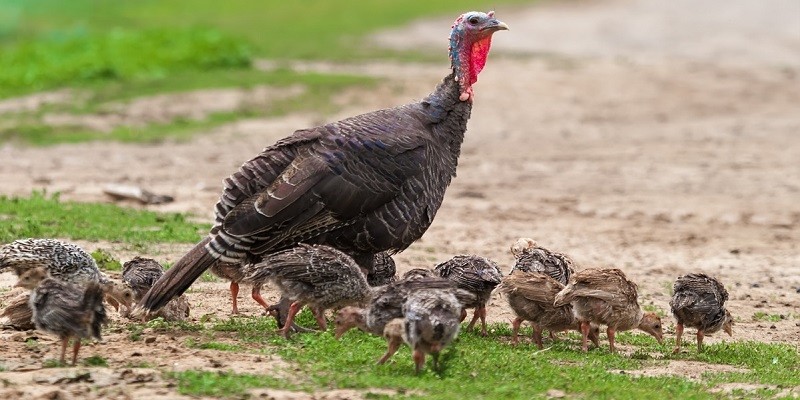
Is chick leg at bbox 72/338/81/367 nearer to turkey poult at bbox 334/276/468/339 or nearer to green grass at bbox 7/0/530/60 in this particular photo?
turkey poult at bbox 334/276/468/339

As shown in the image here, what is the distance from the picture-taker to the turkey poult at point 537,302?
974cm

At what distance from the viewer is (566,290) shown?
31.5ft

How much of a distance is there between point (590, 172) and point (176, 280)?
10253mm

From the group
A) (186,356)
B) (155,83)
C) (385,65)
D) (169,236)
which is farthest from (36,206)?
(385,65)

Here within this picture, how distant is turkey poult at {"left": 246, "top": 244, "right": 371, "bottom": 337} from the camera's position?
9.31m

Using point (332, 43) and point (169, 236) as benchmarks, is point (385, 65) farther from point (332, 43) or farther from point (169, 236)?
point (169, 236)

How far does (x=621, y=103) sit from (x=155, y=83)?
8.00 m

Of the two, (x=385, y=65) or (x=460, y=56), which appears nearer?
(x=460, y=56)

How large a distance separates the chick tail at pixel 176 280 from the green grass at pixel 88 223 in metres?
3.50

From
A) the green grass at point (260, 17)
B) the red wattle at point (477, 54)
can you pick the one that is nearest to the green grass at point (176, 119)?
the green grass at point (260, 17)

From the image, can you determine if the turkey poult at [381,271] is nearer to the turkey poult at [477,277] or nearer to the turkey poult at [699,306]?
the turkey poult at [477,277]

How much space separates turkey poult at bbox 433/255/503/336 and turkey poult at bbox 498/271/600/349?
0.57ft

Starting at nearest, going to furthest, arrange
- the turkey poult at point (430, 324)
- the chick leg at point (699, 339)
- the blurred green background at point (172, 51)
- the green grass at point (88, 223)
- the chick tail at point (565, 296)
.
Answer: the turkey poult at point (430, 324)
the chick tail at point (565, 296)
the chick leg at point (699, 339)
the green grass at point (88, 223)
the blurred green background at point (172, 51)

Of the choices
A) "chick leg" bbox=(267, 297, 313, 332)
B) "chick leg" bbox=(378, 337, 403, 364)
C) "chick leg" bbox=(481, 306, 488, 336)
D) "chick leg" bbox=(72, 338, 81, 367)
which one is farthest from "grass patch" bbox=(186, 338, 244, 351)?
"chick leg" bbox=(481, 306, 488, 336)
